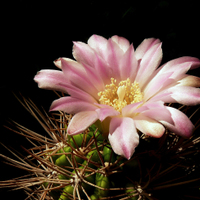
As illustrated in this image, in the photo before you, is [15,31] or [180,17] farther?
[180,17]

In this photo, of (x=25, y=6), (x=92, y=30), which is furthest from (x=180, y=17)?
(x=25, y=6)

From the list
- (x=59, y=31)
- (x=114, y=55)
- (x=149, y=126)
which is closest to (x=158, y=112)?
(x=149, y=126)

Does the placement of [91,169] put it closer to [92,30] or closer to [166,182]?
[166,182]

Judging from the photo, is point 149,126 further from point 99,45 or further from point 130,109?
point 99,45

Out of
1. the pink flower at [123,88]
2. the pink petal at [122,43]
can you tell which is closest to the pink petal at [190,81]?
the pink flower at [123,88]

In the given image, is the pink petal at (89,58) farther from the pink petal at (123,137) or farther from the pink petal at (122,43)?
the pink petal at (123,137)

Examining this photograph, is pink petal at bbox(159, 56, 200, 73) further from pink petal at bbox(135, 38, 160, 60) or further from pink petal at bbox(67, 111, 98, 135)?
pink petal at bbox(67, 111, 98, 135)
